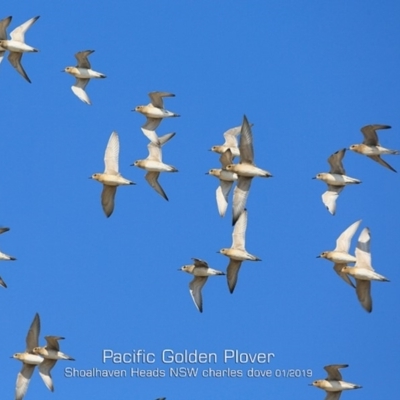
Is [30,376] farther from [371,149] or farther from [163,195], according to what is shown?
[371,149]

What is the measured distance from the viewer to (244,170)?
1220 inches

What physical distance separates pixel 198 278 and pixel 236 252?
1.79 meters

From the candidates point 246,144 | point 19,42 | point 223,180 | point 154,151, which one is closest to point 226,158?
point 223,180

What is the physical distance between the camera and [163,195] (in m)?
34.9

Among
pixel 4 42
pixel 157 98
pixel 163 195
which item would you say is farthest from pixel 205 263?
pixel 4 42

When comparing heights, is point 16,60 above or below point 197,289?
above

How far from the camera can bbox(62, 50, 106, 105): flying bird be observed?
115 ft

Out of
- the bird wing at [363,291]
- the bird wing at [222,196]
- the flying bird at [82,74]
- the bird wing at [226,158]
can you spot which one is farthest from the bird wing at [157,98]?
the bird wing at [363,291]

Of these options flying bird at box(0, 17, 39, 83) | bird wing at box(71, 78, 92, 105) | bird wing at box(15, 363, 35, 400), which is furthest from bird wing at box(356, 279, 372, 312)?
flying bird at box(0, 17, 39, 83)

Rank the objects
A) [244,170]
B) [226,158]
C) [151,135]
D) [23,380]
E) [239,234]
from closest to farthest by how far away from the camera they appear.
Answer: [244,170]
[239,234]
[23,380]
[226,158]
[151,135]

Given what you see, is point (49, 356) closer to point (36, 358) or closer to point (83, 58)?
point (36, 358)

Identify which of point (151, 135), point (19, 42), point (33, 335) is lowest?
point (33, 335)

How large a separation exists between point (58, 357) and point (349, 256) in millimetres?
6839

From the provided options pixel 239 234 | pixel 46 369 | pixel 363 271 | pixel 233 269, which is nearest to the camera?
pixel 363 271
